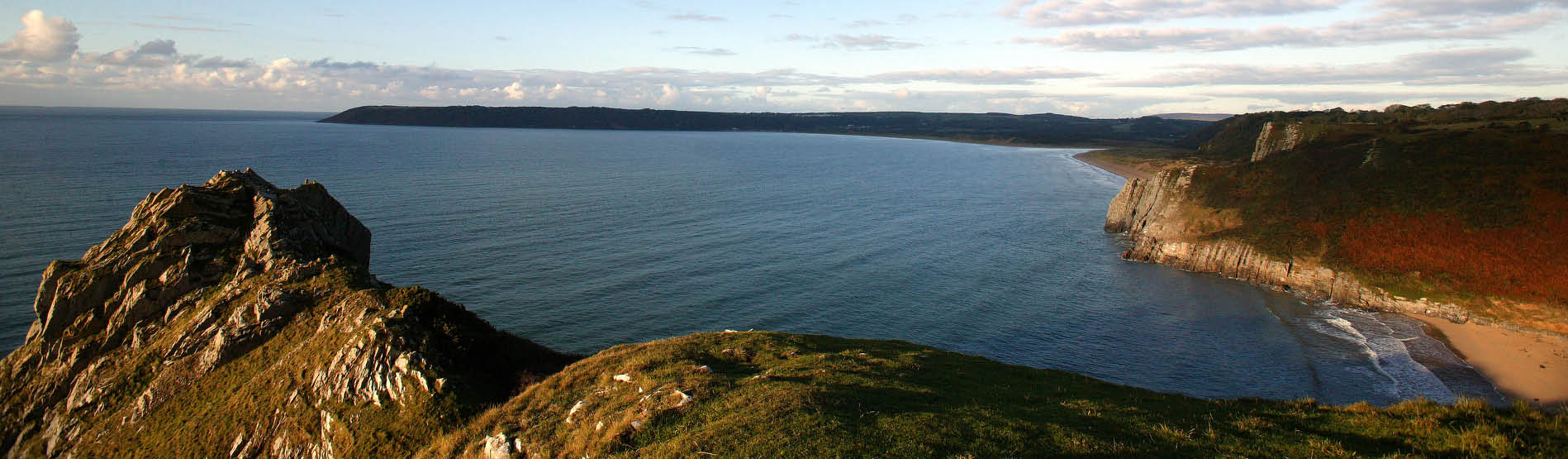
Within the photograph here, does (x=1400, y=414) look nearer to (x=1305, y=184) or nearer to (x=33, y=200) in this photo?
(x=1305, y=184)

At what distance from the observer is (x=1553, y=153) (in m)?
66.6

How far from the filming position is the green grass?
17.5 meters

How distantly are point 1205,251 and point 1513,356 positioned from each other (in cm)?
2691

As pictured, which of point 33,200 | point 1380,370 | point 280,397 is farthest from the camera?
point 33,200

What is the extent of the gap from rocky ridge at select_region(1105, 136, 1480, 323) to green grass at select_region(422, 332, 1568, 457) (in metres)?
46.9

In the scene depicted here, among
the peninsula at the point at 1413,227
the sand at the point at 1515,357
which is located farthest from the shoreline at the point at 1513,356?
the peninsula at the point at 1413,227

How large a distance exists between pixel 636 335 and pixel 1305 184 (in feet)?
242

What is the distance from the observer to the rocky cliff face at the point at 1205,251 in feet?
195

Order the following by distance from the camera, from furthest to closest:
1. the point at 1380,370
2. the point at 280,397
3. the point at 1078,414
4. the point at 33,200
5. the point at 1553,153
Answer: the point at 33,200 < the point at 1553,153 < the point at 1380,370 < the point at 280,397 < the point at 1078,414

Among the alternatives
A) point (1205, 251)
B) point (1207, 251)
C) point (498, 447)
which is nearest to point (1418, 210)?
point (1207, 251)

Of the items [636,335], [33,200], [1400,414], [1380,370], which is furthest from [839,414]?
[33,200]

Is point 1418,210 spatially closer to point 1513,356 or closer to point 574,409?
point 1513,356

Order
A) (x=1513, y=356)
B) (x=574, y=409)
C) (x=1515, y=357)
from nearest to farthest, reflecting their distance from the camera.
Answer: (x=574, y=409), (x=1515, y=357), (x=1513, y=356)

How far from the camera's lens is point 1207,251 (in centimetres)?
7238
